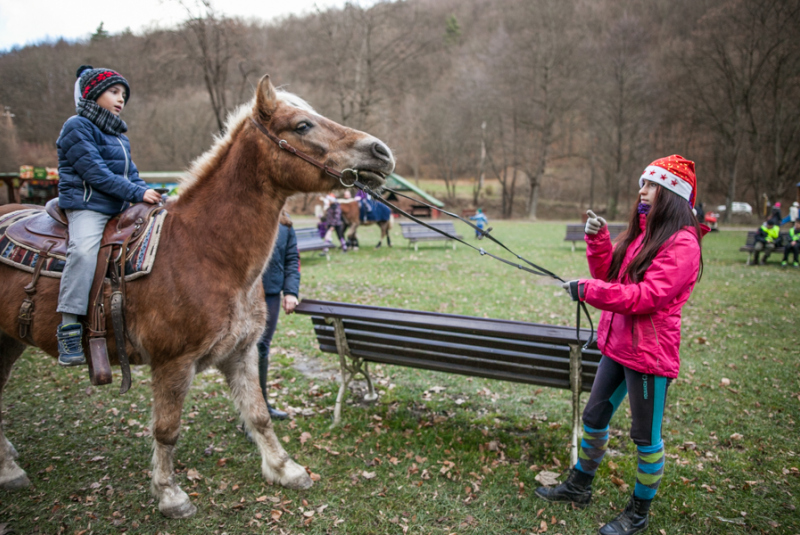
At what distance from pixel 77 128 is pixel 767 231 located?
18.4 m

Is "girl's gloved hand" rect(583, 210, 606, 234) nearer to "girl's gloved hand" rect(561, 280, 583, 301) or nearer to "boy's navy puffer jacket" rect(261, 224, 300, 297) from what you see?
"girl's gloved hand" rect(561, 280, 583, 301)

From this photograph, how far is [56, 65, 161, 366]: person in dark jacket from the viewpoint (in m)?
2.95

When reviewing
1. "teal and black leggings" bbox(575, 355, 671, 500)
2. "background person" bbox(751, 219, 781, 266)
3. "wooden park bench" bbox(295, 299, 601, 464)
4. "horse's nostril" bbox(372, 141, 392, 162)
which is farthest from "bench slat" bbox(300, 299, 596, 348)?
"background person" bbox(751, 219, 781, 266)

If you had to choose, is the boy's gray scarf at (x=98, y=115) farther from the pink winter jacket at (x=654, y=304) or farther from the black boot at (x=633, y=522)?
the black boot at (x=633, y=522)

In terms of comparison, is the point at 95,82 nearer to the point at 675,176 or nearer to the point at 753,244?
the point at 675,176

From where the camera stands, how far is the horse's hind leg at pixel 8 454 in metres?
3.48

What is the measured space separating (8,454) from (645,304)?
4.99 meters

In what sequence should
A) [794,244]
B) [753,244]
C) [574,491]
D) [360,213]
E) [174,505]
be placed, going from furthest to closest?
1. [360,213]
2. [753,244]
3. [794,244]
4. [574,491]
5. [174,505]

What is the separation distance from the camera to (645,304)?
260 cm

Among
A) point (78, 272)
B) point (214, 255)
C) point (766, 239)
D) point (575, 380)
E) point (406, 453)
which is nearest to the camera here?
point (78, 272)

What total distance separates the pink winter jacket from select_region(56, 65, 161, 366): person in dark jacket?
10.7 ft

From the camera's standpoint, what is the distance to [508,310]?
872cm

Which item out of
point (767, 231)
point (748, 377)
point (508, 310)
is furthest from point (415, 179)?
point (748, 377)

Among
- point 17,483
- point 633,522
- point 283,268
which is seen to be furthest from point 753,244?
point 17,483
